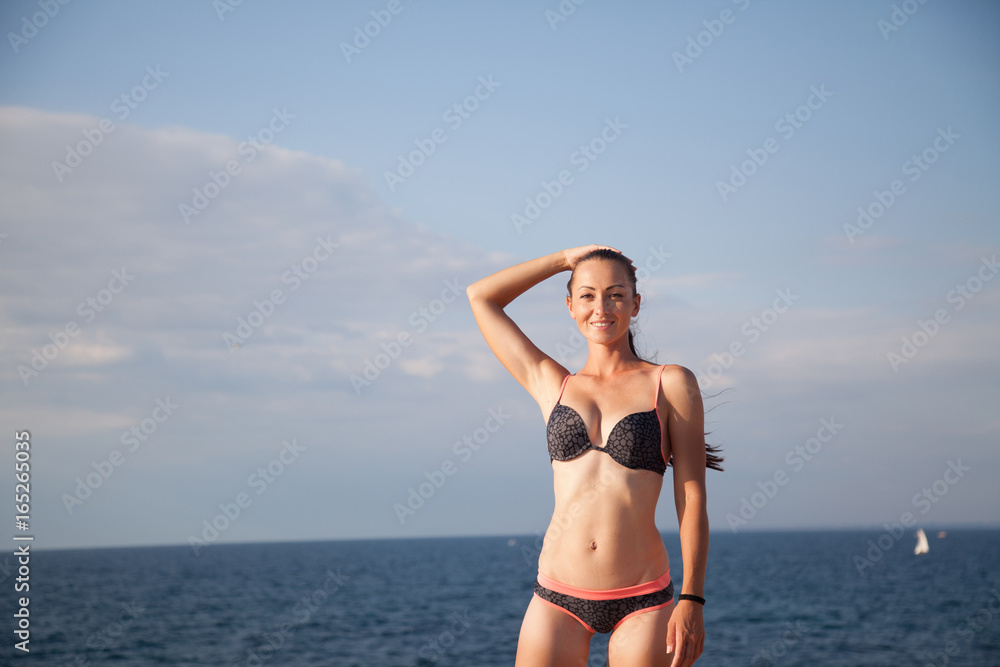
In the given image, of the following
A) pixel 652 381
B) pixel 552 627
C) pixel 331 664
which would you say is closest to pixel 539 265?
pixel 652 381

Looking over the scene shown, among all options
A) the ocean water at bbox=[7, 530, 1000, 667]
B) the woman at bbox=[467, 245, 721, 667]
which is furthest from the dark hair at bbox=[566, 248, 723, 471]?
the ocean water at bbox=[7, 530, 1000, 667]

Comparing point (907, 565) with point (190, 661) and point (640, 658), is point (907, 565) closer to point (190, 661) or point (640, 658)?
point (190, 661)

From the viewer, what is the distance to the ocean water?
168ft

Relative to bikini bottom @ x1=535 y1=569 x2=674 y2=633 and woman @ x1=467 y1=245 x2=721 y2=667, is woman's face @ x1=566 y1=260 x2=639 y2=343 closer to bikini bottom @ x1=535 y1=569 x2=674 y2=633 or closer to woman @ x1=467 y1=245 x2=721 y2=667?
woman @ x1=467 y1=245 x2=721 y2=667

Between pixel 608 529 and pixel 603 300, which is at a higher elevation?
pixel 603 300

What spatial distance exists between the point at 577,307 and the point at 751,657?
5021 cm

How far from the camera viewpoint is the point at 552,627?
4445 millimetres

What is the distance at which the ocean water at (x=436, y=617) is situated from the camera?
51.1 metres

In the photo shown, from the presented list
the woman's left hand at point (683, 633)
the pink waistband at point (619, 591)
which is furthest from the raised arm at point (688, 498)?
the pink waistband at point (619, 591)

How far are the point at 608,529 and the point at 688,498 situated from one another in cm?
43

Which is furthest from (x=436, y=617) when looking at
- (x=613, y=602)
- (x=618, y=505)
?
(x=618, y=505)

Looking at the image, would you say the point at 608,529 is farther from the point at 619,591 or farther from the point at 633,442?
the point at 633,442

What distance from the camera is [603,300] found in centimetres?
468

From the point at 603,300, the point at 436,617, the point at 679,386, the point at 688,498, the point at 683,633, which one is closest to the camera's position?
the point at 683,633
